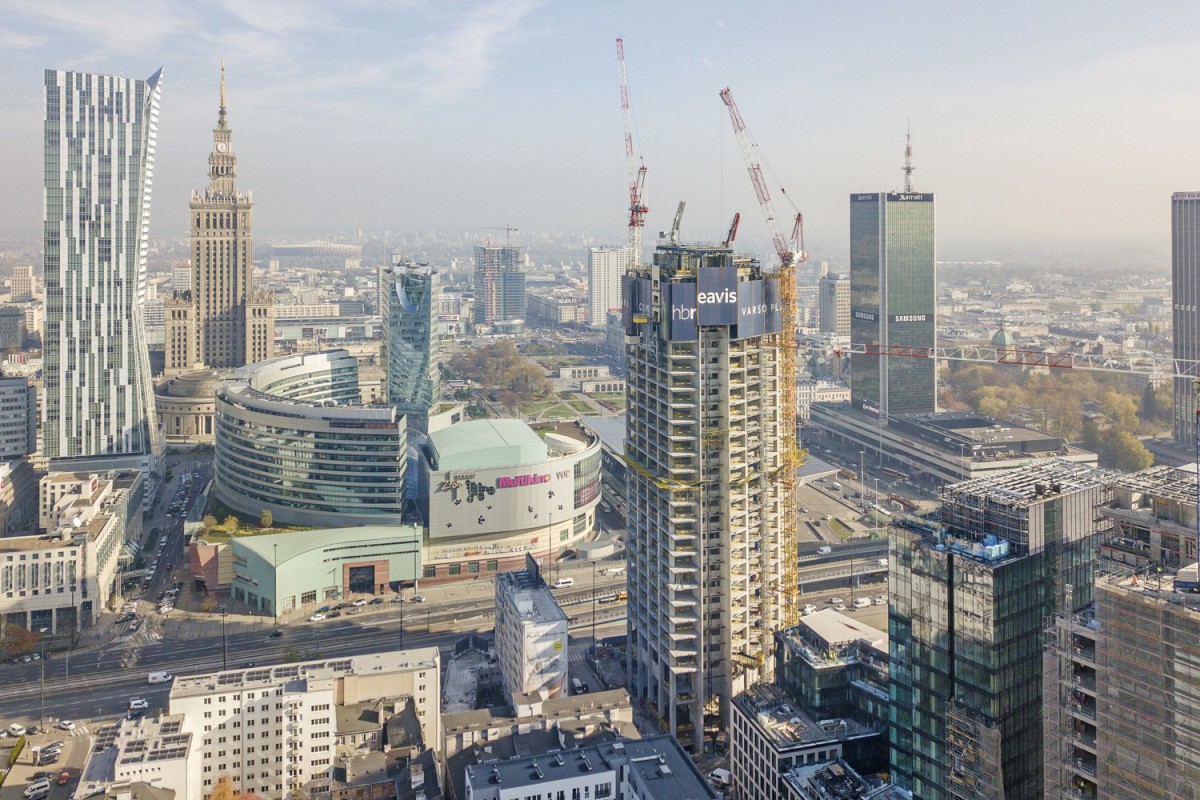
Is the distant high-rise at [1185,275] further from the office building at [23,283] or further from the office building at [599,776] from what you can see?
the office building at [23,283]

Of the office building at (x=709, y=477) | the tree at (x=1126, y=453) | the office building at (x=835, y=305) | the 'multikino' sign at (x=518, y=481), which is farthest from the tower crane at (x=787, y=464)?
the office building at (x=835, y=305)

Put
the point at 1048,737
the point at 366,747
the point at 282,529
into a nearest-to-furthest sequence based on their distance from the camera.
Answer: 1. the point at 1048,737
2. the point at 366,747
3. the point at 282,529

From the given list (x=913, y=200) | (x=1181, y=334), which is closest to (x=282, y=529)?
(x=913, y=200)

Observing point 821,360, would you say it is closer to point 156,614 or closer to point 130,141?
point 130,141

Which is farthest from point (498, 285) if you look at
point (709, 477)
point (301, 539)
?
point (709, 477)

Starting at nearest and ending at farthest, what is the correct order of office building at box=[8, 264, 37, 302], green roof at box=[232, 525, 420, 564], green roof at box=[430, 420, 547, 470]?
green roof at box=[232, 525, 420, 564] → green roof at box=[430, 420, 547, 470] → office building at box=[8, 264, 37, 302]

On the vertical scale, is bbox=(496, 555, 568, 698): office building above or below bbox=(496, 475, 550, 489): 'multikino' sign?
below

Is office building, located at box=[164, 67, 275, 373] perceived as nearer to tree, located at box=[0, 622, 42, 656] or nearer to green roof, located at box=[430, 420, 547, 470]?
green roof, located at box=[430, 420, 547, 470]

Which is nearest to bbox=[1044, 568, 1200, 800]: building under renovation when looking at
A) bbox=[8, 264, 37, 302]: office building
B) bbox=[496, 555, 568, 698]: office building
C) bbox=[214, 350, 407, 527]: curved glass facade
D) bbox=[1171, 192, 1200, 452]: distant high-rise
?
bbox=[496, 555, 568, 698]: office building
